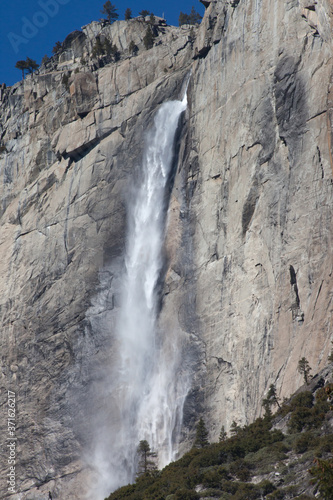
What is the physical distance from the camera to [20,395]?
75938 millimetres

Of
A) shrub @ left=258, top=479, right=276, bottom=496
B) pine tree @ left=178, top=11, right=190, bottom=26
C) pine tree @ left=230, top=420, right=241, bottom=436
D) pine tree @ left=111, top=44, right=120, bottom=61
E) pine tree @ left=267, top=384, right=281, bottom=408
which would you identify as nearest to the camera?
shrub @ left=258, top=479, right=276, bottom=496

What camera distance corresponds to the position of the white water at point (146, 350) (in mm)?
68125

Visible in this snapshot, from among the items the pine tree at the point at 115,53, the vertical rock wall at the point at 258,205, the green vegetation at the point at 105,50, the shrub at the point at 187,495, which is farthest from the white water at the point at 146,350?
the shrub at the point at 187,495

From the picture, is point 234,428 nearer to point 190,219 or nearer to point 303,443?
point 303,443

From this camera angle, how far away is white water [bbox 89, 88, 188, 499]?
224ft

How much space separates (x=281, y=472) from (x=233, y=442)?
321 inches

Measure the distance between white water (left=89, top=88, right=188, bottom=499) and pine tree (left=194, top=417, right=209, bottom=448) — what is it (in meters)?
4.41

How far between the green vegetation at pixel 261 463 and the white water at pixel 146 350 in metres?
12.6

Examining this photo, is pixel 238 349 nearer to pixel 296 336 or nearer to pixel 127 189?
pixel 296 336

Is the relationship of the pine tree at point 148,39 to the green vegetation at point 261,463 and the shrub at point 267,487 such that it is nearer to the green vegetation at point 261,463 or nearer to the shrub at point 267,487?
the green vegetation at point 261,463

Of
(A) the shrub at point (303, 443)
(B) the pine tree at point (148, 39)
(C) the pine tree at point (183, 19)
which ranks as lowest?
(A) the shrub at point (303, 443)

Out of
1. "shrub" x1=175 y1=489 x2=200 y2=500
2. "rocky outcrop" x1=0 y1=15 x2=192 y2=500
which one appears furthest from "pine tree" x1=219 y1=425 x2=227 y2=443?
"rocky outcrop" x1=0 y1=15 x2=192 y2=500

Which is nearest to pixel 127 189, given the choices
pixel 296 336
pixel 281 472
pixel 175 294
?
pixel 175 294

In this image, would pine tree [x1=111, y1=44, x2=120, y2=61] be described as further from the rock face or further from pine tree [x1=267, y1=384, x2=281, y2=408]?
pine tree [x1=267, y1=384, x2=281, y2=408]
